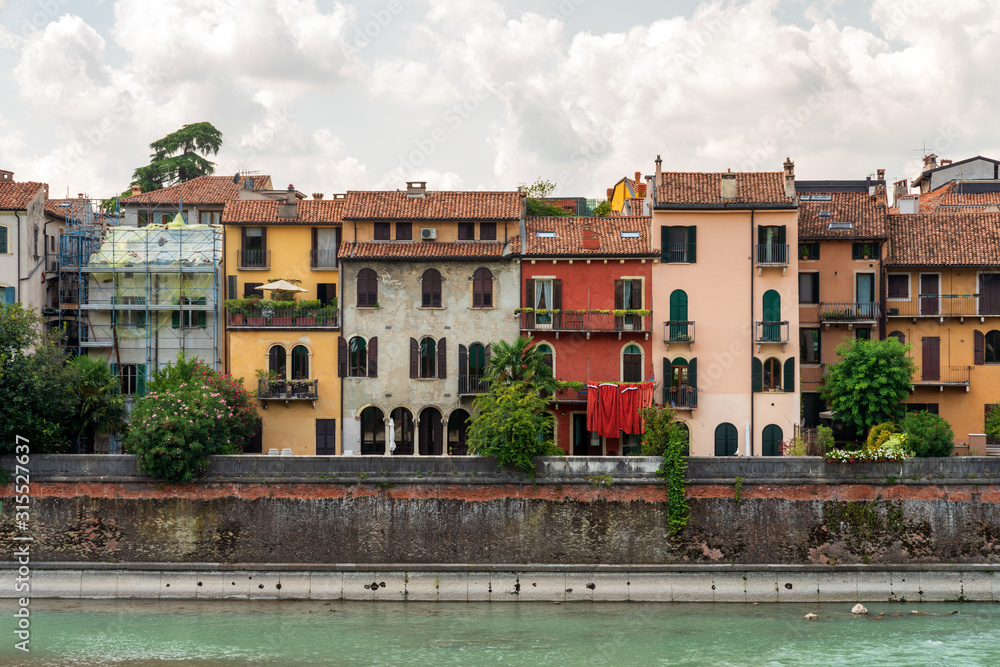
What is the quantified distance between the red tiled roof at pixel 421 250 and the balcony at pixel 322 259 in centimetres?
132

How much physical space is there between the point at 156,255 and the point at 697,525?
24.0 metres

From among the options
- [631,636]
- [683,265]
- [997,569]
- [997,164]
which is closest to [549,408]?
[683,265]

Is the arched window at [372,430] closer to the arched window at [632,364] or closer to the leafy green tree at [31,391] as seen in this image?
the arched window at [632,364]

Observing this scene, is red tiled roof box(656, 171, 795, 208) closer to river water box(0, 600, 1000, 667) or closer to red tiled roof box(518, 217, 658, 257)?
red tiled roof box(518, 217, 658, 257)

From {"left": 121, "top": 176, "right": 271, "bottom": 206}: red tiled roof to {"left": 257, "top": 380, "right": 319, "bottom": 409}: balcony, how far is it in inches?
559

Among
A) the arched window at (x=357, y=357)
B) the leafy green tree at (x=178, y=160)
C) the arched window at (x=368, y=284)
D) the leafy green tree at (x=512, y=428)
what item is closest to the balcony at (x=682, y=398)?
the leafy green tree at (x=512, y=428)

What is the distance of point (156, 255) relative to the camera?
136 feet

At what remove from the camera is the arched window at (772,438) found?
125 feet

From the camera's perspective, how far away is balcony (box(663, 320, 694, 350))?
38.5 m

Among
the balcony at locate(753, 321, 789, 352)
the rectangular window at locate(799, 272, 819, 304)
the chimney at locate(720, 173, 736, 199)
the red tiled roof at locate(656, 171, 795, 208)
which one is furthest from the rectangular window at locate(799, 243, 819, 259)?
the chimney at locate(720, 173, 736, 199)

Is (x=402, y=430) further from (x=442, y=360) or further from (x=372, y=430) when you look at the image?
(x=442, y=360)

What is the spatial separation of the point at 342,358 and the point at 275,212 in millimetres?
6849

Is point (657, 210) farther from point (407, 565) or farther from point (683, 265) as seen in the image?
point (407, 565)

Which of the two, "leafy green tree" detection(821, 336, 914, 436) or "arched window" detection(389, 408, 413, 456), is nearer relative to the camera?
"leafy green tree" detection(821, 336, 914, 436)
